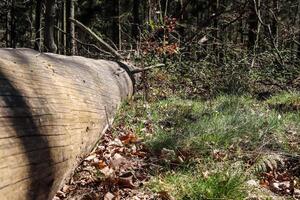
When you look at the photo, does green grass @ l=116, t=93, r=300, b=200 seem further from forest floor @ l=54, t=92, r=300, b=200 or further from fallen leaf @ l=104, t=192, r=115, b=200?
fallen leaf @ l=104, t=192, r=115, b=200

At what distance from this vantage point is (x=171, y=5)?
23.0 meters

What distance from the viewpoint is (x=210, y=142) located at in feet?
14.5

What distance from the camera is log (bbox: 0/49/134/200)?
237 cm

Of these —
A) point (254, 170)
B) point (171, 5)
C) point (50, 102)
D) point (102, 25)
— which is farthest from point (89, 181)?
point (102, 25)

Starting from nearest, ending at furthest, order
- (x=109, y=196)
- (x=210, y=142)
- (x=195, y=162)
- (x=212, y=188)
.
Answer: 1. (x=212, y=188)
2. (x=109, y=196)
3. (x=195, y=162)
4. (x=210, y=142)

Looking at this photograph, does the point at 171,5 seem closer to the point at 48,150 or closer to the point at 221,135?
the point at 221,135

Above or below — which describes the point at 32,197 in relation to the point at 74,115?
below

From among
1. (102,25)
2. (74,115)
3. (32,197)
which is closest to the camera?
(32,197)

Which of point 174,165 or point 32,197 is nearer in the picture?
point 32,197

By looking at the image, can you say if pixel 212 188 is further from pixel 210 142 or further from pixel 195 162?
pixel 210 142

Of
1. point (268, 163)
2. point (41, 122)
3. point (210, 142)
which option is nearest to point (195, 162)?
point (210, 142)

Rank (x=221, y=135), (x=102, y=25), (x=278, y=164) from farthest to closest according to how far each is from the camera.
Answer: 1. (x=102, y=25)
2. (x=221, y=135)
3. (x=278, y=164)

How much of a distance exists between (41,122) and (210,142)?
6.90 ft

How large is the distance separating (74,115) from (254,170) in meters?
1.69
